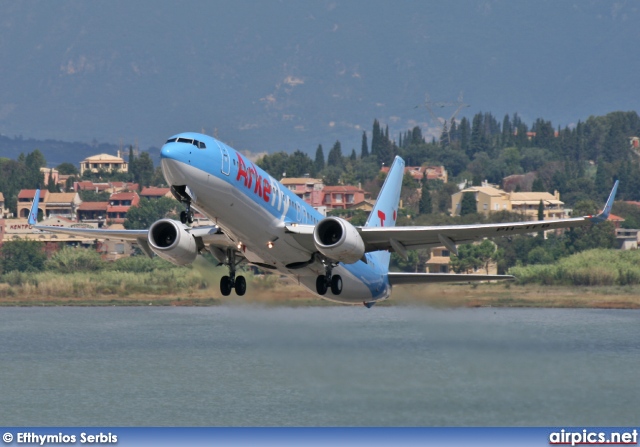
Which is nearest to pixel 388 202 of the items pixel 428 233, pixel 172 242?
pixel 428 233

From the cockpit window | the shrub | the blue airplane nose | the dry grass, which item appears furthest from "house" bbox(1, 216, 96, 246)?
the blue airplane nose

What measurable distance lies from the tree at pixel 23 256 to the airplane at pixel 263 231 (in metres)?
95.4

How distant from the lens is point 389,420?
59656mm

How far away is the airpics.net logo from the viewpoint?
5188 cm

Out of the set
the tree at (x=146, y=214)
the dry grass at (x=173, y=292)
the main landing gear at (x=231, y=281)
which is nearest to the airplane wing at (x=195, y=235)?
the main landing gear at (x=231, y=281)

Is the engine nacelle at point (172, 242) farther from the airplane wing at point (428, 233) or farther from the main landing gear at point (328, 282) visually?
the main landing gear at point (328, 282)

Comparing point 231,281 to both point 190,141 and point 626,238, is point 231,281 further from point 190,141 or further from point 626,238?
point 626,238

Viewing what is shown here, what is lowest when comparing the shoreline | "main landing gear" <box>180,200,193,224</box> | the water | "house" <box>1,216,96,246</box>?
the water

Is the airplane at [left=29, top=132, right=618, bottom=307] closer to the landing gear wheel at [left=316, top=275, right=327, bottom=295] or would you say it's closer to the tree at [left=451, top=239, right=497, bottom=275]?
the landing gear wheel at [left=316, top=275, right=327, bottom=295]

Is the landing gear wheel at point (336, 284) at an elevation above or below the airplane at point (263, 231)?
below

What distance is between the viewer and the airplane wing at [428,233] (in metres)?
46.3

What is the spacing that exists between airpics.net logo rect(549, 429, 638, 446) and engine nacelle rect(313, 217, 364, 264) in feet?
39.2

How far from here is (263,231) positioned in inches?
1790

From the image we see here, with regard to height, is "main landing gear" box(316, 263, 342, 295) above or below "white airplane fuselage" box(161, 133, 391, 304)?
below
